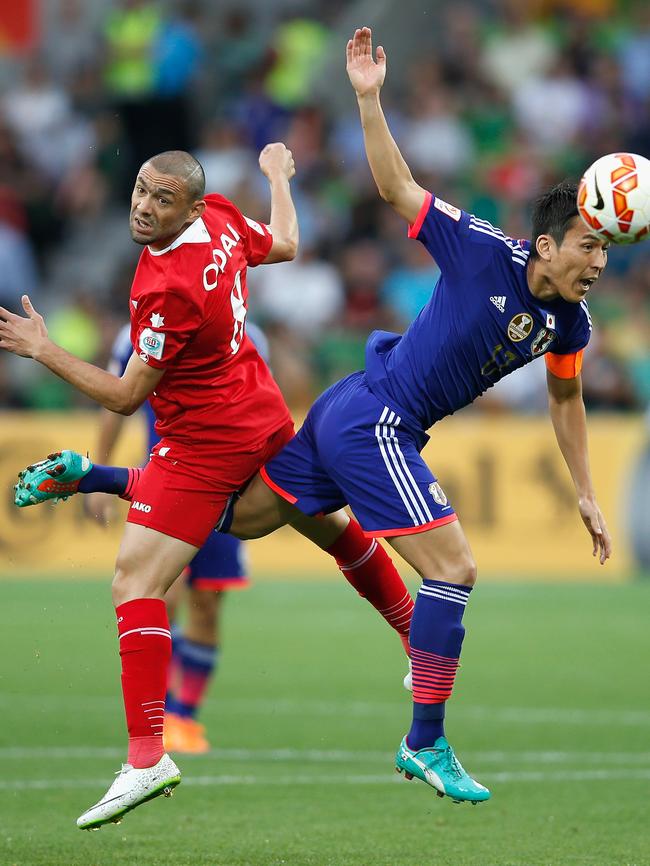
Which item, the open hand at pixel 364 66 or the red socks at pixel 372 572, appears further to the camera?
the red socks at pixel 372 572

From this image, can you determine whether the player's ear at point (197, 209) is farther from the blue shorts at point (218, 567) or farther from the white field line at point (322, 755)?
the white field line at point (322, 755)

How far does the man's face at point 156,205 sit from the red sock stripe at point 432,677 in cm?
198

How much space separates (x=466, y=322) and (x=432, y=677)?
143 cm

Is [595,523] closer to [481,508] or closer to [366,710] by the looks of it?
[366,710]

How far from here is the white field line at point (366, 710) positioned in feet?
31.9

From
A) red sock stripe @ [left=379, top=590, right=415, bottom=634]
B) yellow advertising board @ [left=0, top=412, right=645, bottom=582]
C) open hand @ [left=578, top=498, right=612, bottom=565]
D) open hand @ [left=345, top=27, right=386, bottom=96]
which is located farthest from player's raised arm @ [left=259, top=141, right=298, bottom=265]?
yellow advertising board @ [left=0, top=412, right=645, bottom=582]

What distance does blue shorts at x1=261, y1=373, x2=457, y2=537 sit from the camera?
21.2 feet

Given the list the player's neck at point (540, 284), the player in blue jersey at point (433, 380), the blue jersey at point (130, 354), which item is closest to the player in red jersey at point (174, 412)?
the player in blue jersey at point (433, 380)

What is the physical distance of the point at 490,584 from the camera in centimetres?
1627

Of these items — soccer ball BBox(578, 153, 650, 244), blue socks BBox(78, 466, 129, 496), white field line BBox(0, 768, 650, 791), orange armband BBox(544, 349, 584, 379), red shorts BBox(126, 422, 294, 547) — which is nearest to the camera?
soccer ball BBox(578, 153, 650, 244)

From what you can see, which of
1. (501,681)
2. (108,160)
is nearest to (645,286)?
(108,160)

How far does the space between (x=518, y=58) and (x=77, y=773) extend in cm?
1461

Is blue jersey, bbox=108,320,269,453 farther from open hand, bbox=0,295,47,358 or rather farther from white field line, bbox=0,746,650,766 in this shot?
open hand, bbox=0,295,47,358

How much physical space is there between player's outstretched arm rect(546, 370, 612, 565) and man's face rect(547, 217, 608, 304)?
0.78m
